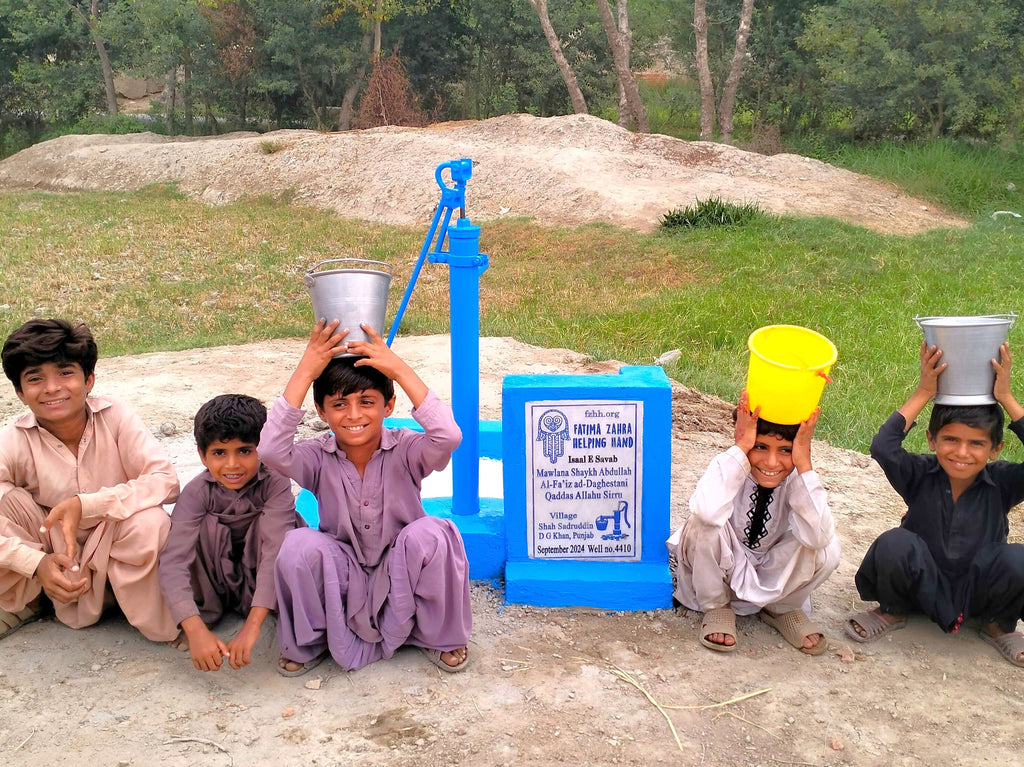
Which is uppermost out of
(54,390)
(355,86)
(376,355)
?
(355,86)

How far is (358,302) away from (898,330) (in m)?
5.82

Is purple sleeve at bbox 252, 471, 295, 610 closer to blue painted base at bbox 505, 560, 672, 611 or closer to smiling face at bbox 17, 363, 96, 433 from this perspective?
smiling face at bbox 17, 363, 96, 433

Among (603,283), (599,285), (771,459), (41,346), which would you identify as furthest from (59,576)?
(603,283)

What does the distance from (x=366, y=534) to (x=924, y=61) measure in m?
14.4

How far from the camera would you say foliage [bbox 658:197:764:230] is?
36.4 feet

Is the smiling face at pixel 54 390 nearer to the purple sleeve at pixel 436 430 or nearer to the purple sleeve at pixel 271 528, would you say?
the purple sleeve at pixel 271 528

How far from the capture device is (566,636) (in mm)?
3020

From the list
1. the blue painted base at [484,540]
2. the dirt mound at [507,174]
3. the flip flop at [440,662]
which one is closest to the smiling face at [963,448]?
the blue painted base at [484,540]

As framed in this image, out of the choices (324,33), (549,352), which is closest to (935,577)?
(549,352)

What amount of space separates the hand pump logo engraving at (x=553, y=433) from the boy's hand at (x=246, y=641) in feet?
3.29

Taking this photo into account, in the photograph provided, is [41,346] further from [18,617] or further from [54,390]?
[18,617]

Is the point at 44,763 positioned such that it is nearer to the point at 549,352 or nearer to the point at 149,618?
the point at 149,618

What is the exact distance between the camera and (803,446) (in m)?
2.81

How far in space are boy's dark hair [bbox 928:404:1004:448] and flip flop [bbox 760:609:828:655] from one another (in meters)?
0.71
